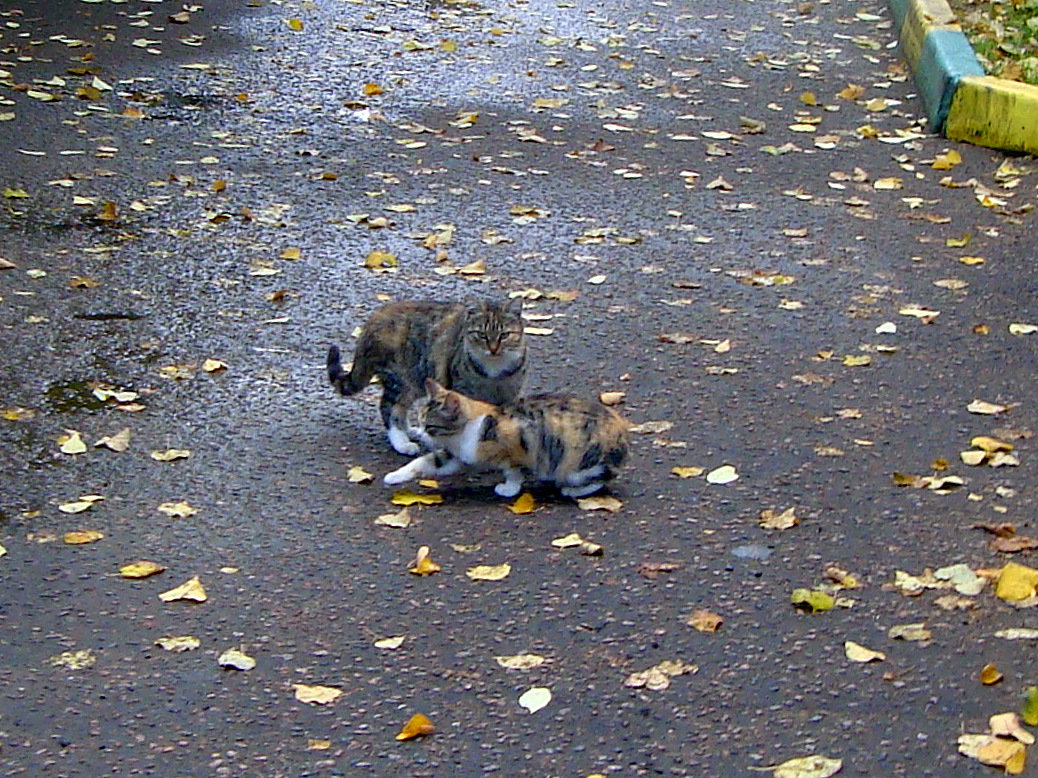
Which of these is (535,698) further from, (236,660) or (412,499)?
(412,499)

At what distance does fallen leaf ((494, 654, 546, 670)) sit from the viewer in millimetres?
4258

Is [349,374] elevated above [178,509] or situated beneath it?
elevated above

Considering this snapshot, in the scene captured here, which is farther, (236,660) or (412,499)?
(412,499)

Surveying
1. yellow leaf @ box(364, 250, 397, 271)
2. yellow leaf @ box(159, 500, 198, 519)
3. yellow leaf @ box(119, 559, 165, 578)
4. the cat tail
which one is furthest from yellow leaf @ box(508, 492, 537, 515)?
yellow leaf @ box(364, 250, 397, 271)

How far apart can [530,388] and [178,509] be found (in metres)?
1.62

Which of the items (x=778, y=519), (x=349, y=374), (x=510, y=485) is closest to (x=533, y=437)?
(x=510, y=485)

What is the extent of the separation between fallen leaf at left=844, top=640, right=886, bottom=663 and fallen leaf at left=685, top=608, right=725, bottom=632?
37 centimetres

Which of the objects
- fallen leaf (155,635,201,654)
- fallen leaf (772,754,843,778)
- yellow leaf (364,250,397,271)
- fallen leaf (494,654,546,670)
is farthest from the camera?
yellow leaf (364,250,397,271)

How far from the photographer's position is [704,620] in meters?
4.49

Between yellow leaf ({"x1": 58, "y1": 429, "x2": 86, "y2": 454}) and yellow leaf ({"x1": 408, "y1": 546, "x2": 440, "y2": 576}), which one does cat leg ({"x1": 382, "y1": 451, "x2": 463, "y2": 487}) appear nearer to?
yellow leaf ({"x1": 408, "y1": 546, "x2": 440, "y2": 576})

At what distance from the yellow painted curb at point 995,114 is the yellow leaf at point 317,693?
22.2 ft

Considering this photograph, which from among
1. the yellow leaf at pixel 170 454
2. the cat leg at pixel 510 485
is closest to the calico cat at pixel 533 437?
the cat leg at pixel 510 485

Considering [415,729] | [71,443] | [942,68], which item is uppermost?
[942,68]

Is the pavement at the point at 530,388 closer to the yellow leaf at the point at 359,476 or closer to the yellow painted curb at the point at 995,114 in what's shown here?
the yellow leaf at the point at 359,476
